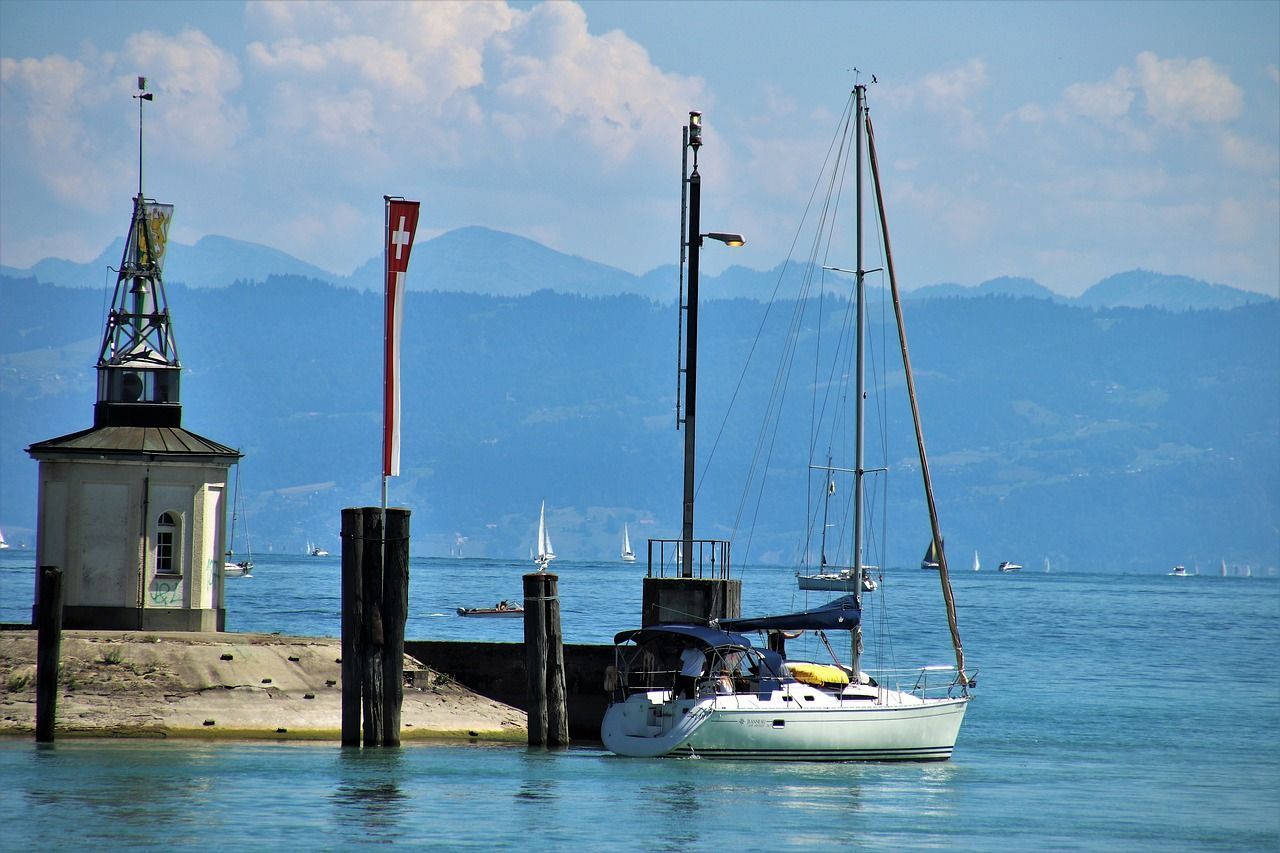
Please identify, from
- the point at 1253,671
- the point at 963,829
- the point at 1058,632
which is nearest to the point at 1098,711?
the point at 1253,671

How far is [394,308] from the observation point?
33969 millimetres

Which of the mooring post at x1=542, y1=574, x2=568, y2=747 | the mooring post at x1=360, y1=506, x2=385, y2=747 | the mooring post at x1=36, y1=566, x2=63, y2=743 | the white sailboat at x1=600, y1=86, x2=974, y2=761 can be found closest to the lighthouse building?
the mooring post at x1=36, y1=566, x2=63, y2=743

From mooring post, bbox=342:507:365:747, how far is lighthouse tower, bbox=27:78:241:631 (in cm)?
661

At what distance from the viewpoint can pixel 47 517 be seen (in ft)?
123

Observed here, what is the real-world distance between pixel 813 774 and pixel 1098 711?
28.4 meters

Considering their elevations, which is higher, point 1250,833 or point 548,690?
point 548,690

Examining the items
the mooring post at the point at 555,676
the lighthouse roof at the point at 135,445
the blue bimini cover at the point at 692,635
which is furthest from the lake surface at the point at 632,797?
the lighthouse roof at the point at 135,445

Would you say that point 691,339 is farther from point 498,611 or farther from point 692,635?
point 498,611

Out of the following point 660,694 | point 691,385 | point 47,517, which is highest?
point 691,385

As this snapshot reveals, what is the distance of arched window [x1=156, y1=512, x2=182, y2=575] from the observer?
37.8m

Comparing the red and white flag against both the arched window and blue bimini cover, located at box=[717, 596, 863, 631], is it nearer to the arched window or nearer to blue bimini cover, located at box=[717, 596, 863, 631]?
the arched window

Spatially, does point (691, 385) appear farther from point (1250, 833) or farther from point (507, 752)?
point (1250, 833)

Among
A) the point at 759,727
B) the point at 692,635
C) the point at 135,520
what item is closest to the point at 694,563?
the point at 692,635

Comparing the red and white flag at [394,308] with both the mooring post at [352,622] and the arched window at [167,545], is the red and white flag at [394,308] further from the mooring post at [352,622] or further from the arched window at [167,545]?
the arched window at [167,545]
